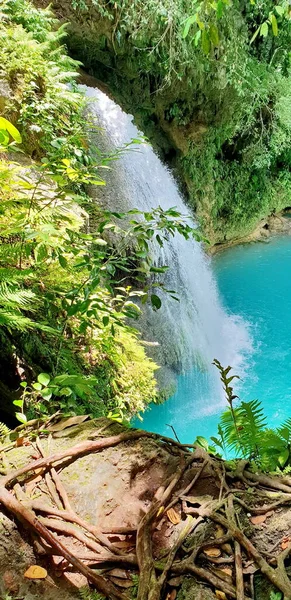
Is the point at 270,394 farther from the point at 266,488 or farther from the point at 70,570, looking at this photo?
the point at 70,570

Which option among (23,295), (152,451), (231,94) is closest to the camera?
(152,451)

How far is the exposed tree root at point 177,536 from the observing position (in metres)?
1.00

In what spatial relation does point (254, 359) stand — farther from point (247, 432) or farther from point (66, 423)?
A: point (66, 423)

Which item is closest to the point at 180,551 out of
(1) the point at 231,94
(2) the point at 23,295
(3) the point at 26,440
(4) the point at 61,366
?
(3) the point at 26,440

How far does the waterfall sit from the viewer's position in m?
5.79

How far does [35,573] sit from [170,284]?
5.98m

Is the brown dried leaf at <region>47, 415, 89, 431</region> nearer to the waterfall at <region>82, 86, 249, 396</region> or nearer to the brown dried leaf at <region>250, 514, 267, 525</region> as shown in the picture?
the brown dried leaf at <region>250, 514, 267, 525</region>

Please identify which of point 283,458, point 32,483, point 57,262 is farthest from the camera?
point 57,262

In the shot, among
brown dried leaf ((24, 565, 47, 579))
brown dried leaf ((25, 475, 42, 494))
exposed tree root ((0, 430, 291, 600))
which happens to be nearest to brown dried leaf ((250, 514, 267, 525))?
exposed tree root ((0, 430, 291, 600))

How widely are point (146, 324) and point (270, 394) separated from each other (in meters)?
2.06

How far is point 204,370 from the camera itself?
20.6ft

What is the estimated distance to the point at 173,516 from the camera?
1.24 meters

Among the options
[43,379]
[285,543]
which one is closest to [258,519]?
[285,543]

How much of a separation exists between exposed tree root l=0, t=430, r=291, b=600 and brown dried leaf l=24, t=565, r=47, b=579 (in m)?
0.05
